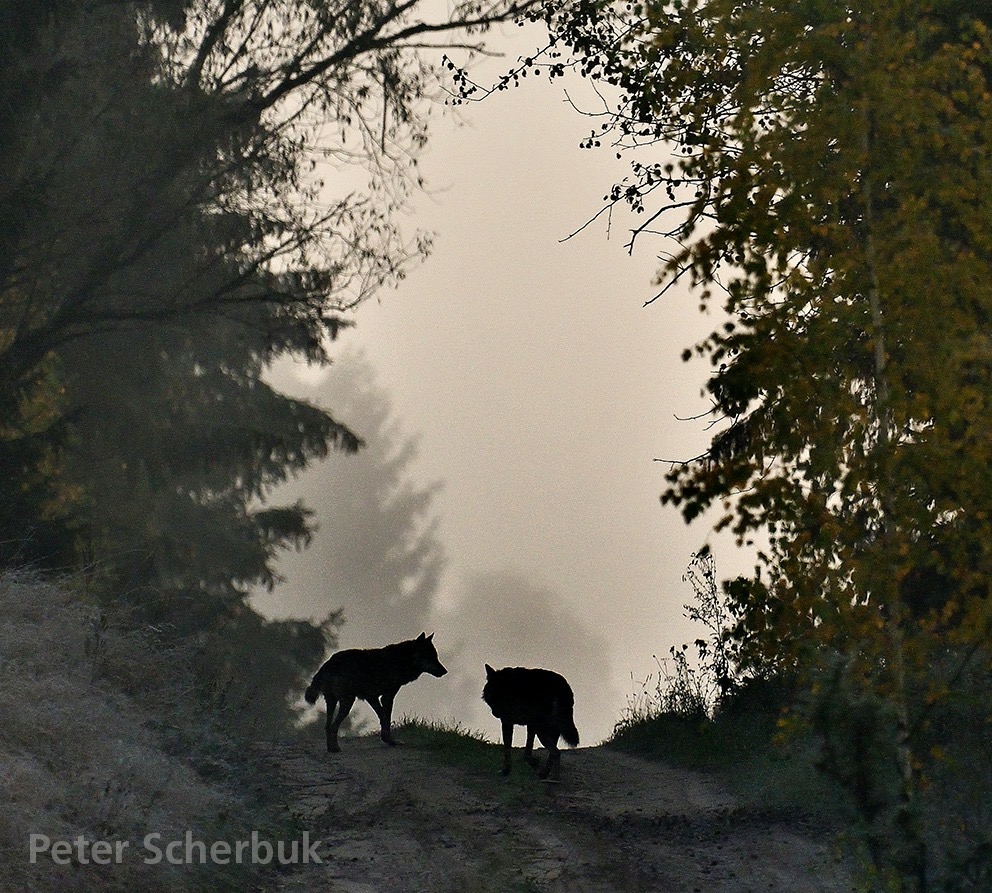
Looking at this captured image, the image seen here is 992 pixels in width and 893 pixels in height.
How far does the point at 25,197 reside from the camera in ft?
47.1

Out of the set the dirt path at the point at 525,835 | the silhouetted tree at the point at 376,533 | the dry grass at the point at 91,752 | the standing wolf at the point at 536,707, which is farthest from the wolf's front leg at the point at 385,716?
the silhouetted tree at the point at 376,533

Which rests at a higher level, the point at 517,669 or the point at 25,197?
the point at 25,197

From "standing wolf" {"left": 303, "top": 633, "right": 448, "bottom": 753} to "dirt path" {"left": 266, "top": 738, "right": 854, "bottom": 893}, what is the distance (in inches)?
36.8

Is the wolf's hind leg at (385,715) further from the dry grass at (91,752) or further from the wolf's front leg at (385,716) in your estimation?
the dry grass at (91,752)

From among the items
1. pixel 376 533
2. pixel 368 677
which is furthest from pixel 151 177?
pixel 376 533

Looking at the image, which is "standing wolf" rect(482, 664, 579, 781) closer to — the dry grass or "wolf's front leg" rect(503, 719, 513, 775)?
"wolf's front leg" rect(503, 719, 513, 775)

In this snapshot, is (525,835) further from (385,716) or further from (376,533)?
(376,533)

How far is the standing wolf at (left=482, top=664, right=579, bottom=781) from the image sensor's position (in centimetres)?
1348

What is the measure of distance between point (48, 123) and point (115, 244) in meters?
2.58

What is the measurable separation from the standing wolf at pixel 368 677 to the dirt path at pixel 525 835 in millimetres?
934

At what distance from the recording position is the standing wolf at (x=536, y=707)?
13.5 meters

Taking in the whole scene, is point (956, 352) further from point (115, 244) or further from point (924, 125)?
point (115, 244)

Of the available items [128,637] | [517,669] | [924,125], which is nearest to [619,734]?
[517,669]

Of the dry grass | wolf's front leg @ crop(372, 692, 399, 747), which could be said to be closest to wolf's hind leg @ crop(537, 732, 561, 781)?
wolf's front leg @ crop(372, 692, 399, 747)
